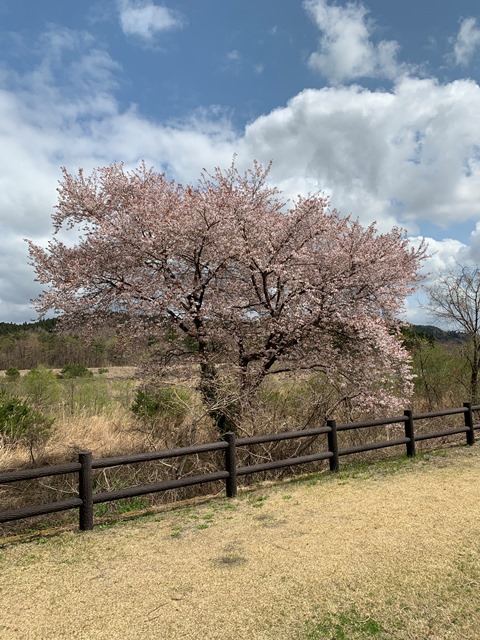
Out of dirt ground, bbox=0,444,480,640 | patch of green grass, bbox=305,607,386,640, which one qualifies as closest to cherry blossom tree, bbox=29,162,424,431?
dirt ground, bbox=0,444,480,640

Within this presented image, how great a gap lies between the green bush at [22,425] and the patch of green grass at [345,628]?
10193 millimetres

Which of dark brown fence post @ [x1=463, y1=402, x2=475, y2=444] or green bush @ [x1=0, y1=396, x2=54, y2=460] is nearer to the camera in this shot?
dark brown fence post @ [x1=463, y1=402, x2=475, y2=444]

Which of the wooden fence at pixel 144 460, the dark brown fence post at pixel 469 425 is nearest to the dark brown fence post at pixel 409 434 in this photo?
the wooden fence at pixel 144 460

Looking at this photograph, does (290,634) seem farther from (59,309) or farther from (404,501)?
(59,309)

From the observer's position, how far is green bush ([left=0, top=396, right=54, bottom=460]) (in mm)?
12406

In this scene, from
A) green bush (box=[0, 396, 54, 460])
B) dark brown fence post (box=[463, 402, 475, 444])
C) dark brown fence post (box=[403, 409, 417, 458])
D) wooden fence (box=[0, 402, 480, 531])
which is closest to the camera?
wooden fence (box=[0, 402, 480, 531])

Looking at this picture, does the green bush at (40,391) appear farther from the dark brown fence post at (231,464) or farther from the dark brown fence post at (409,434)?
the dark brown fence post at (409,434)

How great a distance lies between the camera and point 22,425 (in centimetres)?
1269

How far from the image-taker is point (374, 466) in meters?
9.69

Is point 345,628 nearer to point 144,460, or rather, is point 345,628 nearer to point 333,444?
point 144,460

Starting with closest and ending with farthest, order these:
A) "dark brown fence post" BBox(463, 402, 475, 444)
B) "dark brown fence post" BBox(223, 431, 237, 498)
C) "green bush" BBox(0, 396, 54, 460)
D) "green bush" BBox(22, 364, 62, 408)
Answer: "dark brown fence post" BBox(223, 431, 237, 498)
"dark brown fence post" BBox(463, 402, 475, 444)
"green bush" BBox(0, 396, 54, 460)
"green bush" BBox(22, 364, 62, 408)

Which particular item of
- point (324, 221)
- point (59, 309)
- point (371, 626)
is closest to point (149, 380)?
point (59, 309)

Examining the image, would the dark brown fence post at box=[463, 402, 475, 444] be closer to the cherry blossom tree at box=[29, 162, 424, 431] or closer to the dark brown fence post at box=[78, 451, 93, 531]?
the cherry blossom tree at box=[29, 162, 424, 431]

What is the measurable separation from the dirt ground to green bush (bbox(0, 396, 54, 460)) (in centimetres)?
692
